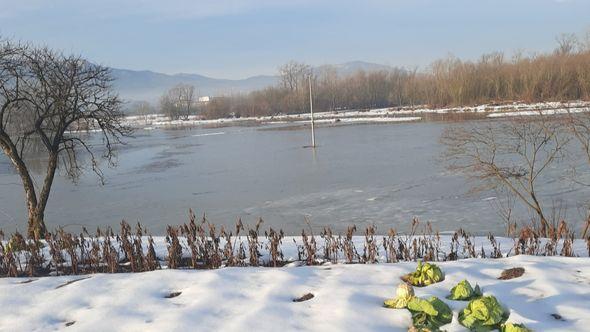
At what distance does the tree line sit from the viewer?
4928 cm

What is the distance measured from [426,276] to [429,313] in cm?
88

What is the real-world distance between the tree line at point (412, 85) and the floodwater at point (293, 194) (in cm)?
2633

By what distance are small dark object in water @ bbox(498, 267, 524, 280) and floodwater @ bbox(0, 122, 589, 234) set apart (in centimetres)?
400

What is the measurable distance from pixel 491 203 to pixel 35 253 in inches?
329

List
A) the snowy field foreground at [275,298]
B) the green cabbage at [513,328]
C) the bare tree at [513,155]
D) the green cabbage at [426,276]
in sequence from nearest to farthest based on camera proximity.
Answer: the green cabbage at [513,328]
the snowy field foreground at [275,298]
the green cabbage at [426,276]
the bare tree at [513,155]

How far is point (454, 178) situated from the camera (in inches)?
532

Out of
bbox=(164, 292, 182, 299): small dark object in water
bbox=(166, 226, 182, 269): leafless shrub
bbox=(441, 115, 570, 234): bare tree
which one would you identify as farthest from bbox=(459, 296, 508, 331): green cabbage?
bbox=(441, 115, 570, 234): bare tree

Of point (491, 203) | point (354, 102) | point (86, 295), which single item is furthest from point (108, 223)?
point (354, 102)

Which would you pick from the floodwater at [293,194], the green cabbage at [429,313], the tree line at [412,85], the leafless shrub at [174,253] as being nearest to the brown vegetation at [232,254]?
the leafless shrub at [174,253]

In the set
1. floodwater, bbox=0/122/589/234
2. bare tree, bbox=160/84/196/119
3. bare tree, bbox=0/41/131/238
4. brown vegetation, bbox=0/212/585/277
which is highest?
bare tree, bbox=160/84/196/119

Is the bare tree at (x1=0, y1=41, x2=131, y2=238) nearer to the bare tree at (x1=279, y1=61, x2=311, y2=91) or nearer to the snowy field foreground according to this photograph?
the snowy field foreground

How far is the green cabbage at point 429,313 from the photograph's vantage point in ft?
12.0

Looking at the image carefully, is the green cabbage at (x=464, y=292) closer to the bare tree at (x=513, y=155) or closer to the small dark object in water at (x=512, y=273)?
the small dark object in water at (x=512, y=273)

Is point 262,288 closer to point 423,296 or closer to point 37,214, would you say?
point 423,296
